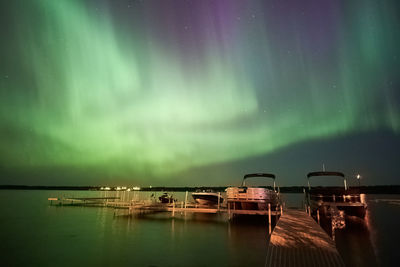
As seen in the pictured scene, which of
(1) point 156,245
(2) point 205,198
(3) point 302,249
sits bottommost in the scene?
(1) point 156,245

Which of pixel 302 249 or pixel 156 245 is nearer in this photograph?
pixel 302 249

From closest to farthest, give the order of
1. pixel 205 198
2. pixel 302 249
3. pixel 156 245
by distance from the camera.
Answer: pixel 302 249 < pixel 156 245 < pixel 205 198

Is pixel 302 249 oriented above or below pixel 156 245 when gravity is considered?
above

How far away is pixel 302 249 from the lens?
422 inches

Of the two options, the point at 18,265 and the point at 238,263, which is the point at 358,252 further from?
the point at 18,265

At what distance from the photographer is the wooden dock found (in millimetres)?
9352

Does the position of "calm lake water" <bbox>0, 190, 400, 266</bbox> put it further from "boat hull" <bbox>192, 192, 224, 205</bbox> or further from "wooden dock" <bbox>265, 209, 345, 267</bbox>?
"boat hull" <bbox>192, 192, 224, 205</bbox>

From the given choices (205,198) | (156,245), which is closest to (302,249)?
(156,245)

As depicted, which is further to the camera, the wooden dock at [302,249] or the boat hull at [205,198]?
the boat hull at [205,198]

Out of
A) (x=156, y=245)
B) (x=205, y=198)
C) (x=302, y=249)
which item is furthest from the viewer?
(x=205, y=198)

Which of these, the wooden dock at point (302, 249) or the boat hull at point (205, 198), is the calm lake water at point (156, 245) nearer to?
the wooden dock at point (302, 249)

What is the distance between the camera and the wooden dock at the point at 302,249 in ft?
30.7

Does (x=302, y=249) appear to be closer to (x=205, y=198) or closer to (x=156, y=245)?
(x=156, y=245)

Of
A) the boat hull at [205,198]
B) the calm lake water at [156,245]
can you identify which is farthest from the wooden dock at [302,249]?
the boat hull at [205,198]
